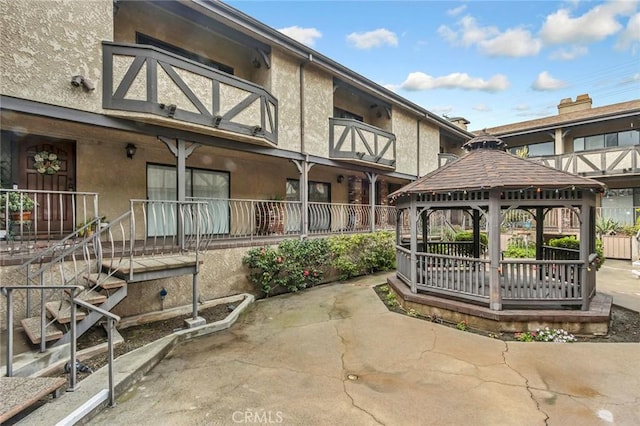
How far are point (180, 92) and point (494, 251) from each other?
292 inches

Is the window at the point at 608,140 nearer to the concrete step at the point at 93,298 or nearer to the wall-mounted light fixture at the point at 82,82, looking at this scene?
the wall-mounted light fixture at the point at 82,82

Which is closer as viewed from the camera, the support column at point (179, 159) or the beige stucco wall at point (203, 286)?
the beige stucco wall at point (203, 286)

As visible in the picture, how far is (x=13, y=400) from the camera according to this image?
2.94m

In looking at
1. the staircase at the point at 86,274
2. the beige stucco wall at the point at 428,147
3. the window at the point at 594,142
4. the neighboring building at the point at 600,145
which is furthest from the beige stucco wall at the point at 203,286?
the window at the point at 594,142

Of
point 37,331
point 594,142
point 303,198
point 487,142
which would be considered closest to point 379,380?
point 37,331

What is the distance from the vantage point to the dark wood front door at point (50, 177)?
22.7ft

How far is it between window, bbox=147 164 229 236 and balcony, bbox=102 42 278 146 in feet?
6.76

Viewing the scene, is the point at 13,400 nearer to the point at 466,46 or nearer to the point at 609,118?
the point at 466,46

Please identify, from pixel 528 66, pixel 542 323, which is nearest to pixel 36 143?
pixel 542 323

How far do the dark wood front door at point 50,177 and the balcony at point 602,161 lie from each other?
18760mm

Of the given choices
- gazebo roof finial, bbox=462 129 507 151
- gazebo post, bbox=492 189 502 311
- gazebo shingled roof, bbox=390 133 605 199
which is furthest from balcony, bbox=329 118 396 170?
gazebo post, bbox=492 189 502 311

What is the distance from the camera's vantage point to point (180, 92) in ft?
22.0

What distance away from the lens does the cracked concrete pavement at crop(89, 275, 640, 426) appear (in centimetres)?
328

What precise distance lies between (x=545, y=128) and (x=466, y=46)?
7527mm
